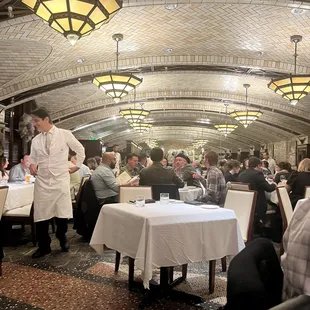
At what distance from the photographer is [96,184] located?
5.00m

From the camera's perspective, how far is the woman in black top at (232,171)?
6.68m

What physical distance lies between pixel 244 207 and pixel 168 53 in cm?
558

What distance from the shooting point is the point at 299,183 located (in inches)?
208

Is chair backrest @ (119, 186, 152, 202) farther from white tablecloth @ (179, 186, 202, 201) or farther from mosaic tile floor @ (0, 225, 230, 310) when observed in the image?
white tablecloth @ (179, 186, 202, 201)

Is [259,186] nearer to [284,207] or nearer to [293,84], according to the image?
[284,207]

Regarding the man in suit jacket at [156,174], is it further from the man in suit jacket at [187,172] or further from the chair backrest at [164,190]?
the man in suit jacket at [187,172]

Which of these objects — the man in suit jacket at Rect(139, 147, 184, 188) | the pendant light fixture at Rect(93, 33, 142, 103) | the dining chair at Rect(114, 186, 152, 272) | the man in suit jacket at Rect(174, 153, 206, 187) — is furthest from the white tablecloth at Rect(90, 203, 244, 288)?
the pendant light fixture at Rect(93, 33, 142, 103)

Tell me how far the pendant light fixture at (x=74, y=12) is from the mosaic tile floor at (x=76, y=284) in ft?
9.07

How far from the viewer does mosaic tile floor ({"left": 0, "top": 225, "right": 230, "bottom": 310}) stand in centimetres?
293

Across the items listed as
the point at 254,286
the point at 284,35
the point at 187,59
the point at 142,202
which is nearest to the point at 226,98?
the point at 187,59

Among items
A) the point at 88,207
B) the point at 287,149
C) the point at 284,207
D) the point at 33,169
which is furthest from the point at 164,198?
the point at 287,149

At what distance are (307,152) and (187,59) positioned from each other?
1146 cm

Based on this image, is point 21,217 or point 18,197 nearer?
point 21,217

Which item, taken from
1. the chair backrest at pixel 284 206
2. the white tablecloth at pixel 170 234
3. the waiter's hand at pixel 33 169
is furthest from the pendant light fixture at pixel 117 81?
the white tablecloth at pixel 170 234
